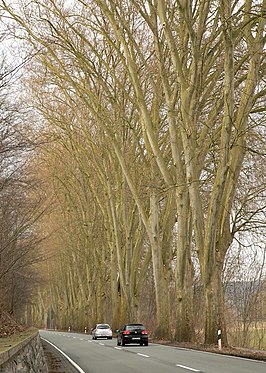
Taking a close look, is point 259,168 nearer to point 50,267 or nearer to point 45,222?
point 45,222

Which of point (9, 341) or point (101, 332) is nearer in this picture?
point (9, 341)

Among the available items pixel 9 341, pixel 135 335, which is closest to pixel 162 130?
pixel 135 335

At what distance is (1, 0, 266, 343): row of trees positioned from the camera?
80.1ft

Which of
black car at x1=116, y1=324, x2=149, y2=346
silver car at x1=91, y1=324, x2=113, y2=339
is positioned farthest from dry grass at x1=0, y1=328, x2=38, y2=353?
silver car at x1=91, y1=324, x2=113, y2=339

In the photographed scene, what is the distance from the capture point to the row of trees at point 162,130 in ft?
80.1

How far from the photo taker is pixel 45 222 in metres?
61.2

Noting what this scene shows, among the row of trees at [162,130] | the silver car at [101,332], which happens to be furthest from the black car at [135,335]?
the silver car at [101,332]

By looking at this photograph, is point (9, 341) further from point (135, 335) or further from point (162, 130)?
point (162, 130)

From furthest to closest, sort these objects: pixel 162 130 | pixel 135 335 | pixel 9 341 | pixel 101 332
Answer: pixel 101 332, pixel 162 130, pixel 135 335, pixel 9 341

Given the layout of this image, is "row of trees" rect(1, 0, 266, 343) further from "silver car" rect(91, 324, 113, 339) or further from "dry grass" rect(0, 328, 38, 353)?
"dry grass" rect(0, 328, 38, 353)

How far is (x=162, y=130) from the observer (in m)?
38.9

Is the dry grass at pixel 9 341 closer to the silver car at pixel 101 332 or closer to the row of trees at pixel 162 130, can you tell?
the row of trees at pixel 162 130

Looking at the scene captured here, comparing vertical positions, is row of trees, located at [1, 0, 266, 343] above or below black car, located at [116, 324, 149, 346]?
above

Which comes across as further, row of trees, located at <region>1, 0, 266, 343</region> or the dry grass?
row of trees, located at <region>1, 0, 266, 343</region>
